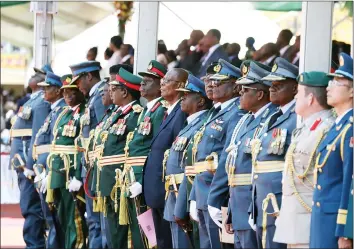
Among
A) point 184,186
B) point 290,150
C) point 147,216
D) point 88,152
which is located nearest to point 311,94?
point 290,150

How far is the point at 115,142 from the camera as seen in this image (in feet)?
42.5

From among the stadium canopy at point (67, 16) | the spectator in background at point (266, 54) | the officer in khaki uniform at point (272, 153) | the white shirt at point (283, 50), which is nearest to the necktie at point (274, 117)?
the officer in khaki uniform at point (272, 153)

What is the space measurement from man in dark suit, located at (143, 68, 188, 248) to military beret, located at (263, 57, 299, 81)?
2172mm

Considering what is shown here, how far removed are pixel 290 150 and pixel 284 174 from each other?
0.19 m

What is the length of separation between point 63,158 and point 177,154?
10.9 ft

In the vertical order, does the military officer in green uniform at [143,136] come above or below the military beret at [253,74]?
below

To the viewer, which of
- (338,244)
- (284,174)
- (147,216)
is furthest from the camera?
(147,216)

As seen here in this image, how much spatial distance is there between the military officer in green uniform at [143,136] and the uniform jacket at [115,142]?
0.87 ft

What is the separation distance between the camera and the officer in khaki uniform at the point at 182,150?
11.4 m

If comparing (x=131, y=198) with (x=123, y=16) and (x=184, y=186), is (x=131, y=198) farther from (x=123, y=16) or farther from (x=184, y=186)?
(x=123, y=16)

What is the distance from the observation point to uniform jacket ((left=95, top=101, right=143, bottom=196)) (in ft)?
42.4

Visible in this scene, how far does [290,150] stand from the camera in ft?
29.8

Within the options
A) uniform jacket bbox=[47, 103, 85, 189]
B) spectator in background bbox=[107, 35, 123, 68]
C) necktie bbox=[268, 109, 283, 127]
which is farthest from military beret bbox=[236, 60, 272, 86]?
spectator in background bbox=[107, 35, 123, 68]

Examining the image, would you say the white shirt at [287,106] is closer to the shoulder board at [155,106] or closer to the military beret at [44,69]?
the shoulder board at [155,106]
